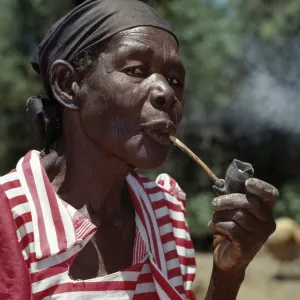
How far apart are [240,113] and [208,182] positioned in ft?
5.74

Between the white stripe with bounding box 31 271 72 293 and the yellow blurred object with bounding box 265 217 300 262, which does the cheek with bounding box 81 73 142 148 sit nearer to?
the white stripe with bounding box 31 271 72 293

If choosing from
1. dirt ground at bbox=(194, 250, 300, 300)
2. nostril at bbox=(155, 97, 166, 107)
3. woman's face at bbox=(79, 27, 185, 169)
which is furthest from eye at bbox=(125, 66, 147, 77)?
dirt ground at bbox=(194, 250, 300, 300)

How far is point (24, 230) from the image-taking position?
7.32 feet

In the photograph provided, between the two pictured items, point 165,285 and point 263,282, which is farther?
point 263,282

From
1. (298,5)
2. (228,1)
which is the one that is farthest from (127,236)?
(228,1)

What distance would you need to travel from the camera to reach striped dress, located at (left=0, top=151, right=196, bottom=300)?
86.8 inches

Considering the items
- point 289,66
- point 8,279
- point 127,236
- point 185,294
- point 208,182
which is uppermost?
point 8,279

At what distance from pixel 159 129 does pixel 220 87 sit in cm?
1150

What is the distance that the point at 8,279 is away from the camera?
2100mm

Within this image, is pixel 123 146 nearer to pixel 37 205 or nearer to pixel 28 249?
pixel 37 205

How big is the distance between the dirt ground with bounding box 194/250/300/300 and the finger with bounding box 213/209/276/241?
19.6 ft

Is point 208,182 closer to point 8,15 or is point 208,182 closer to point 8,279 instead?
point 8,15

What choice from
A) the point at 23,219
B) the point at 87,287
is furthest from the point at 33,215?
the point at 87,287

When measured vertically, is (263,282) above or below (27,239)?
below
